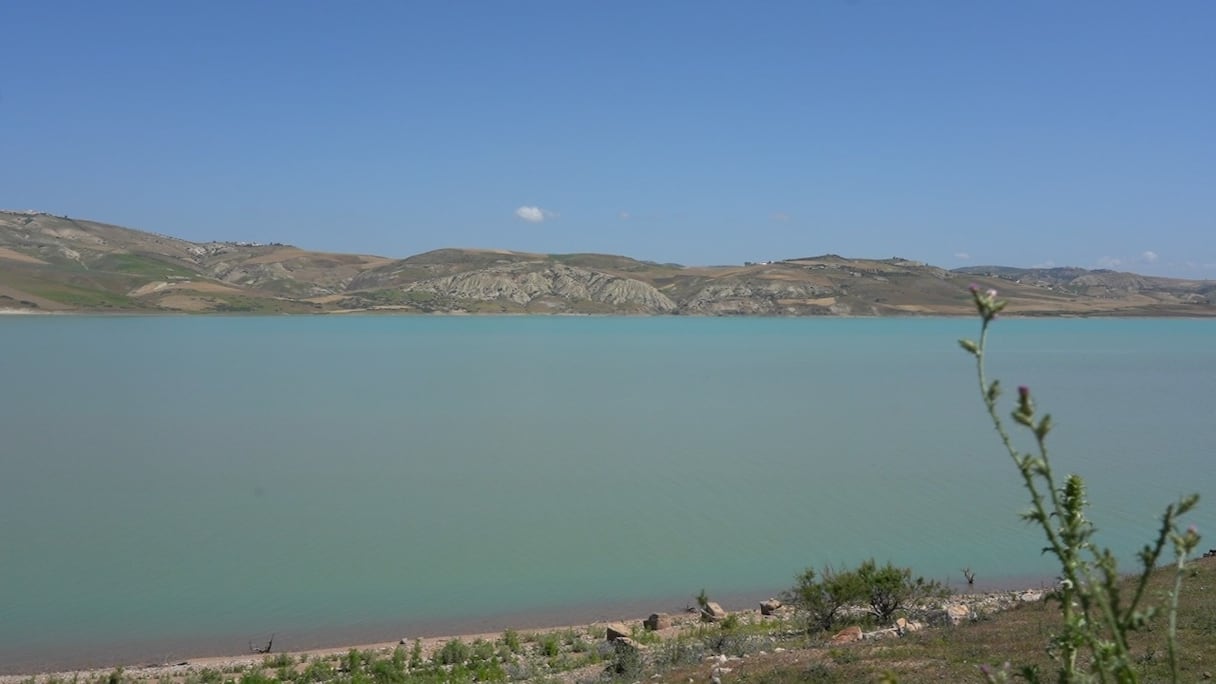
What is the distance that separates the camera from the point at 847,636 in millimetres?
12492

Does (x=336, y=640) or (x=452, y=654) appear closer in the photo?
(x=452, y=654)

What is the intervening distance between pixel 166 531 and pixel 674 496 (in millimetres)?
14175

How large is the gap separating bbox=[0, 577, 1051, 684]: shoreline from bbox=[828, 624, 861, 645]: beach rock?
5162 mm

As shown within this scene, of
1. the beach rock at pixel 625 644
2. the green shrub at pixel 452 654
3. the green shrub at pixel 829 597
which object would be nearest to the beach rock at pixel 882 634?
the green shrub at pixel 829 597

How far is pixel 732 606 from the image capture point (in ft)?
60.5

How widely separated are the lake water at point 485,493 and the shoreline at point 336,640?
0.33ft

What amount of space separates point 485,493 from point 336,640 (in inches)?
469

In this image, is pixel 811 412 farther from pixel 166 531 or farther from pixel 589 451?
pixel 166 531

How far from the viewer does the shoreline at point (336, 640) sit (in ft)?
48.0

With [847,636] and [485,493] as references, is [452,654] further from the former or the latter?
[485,493]

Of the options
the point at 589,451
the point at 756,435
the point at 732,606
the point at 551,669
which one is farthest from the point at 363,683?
the point at 756,435

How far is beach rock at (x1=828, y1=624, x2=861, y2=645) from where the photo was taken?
1222 centimetres

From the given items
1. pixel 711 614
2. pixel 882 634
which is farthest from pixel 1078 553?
pixel 711 614

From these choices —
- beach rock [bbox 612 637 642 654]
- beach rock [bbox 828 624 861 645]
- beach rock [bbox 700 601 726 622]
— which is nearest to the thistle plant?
beach rock [bbox 828 624 861 645]
